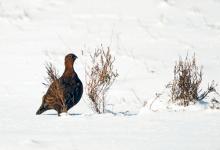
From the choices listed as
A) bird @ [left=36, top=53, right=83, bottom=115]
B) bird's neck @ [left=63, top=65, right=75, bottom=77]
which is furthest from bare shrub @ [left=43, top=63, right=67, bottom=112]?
bird's neck @ [left=63, top=65, right=75, bottom=77]

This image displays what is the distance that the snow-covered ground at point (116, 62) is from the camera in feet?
15.2

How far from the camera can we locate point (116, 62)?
1001cm

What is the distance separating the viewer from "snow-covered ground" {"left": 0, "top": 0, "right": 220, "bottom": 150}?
462 cm

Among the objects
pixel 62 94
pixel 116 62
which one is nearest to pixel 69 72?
pixel 62 94

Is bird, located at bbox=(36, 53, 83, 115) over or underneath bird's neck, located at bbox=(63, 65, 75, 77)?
underneath

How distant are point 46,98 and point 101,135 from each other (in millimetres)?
2110

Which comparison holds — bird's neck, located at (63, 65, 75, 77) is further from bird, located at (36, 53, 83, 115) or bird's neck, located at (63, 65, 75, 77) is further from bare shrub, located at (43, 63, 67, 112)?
bare shrub, located at (43, 63, 67, 112)

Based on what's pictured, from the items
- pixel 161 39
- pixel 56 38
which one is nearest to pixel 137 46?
pixel 161 39

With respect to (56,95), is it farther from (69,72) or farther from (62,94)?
(69,72)

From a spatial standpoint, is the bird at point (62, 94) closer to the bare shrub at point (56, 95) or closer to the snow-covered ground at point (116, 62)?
the bare shrub at point (56, 95)

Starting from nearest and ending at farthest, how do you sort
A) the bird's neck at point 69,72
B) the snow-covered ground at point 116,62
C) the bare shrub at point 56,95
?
the snow-covered ground at point 116,62, the bare shrub at point 56,95, the bird's neck at point 69,72

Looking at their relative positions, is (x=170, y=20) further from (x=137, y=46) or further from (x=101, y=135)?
(x=101, y=135)

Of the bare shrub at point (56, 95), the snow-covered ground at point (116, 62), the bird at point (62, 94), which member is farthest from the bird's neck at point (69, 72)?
the snow-covered ground at point (116, 62)

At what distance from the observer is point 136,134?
4734 mm
